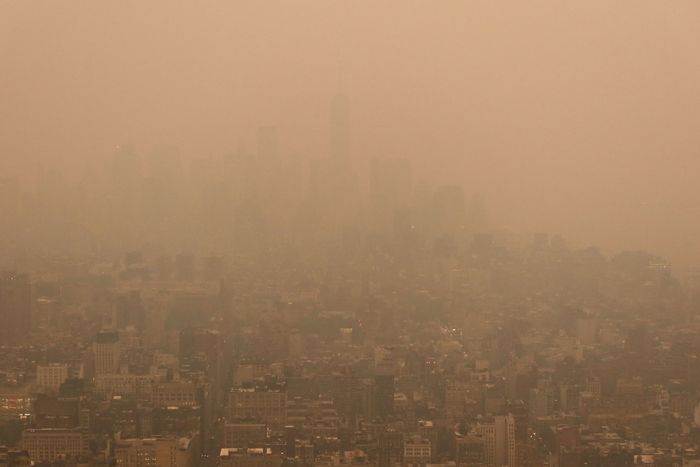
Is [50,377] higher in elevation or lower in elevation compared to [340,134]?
lower

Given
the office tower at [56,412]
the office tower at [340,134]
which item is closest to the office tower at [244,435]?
the office tower at [56,412]

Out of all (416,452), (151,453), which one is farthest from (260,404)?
(416,452)

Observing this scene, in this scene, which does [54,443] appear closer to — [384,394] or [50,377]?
[50,377]

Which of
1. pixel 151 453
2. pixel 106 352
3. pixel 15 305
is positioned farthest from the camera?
pixel 15 305

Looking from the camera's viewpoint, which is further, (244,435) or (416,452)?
(244,435)

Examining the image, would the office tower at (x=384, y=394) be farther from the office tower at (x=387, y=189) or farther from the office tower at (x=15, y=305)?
the office tower at (x=15, y=305)

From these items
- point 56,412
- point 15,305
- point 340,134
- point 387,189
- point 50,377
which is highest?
point 340,134

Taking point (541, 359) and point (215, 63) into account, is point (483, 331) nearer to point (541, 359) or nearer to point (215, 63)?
point (541, 359)

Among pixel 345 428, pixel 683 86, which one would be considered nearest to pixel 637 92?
pixel 683 86
